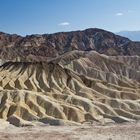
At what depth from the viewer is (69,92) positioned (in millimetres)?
104500

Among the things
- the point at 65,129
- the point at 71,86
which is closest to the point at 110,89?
the point at 71,86

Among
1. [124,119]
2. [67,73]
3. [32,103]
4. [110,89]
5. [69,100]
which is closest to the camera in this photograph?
[124,119]

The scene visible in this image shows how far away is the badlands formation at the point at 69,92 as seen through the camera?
74250 mm

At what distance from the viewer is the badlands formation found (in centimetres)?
7425

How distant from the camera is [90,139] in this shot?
43969 millimetres

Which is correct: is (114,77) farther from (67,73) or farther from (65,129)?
(65,129)

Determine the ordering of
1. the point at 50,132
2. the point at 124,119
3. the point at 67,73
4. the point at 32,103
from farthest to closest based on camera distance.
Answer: the point at 67,73, the point at 32,103, the point at 124,119, the point at 50,132

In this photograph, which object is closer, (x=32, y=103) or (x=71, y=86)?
(x=32, y=103)

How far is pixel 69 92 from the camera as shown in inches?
4114

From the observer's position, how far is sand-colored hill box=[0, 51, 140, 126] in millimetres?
74438

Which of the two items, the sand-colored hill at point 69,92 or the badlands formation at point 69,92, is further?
the sand-colored hill at point 69,92

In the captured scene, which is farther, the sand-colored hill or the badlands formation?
the sand-colored hill

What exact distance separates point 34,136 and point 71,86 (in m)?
65.0

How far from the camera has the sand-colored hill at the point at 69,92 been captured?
74.4 metres
